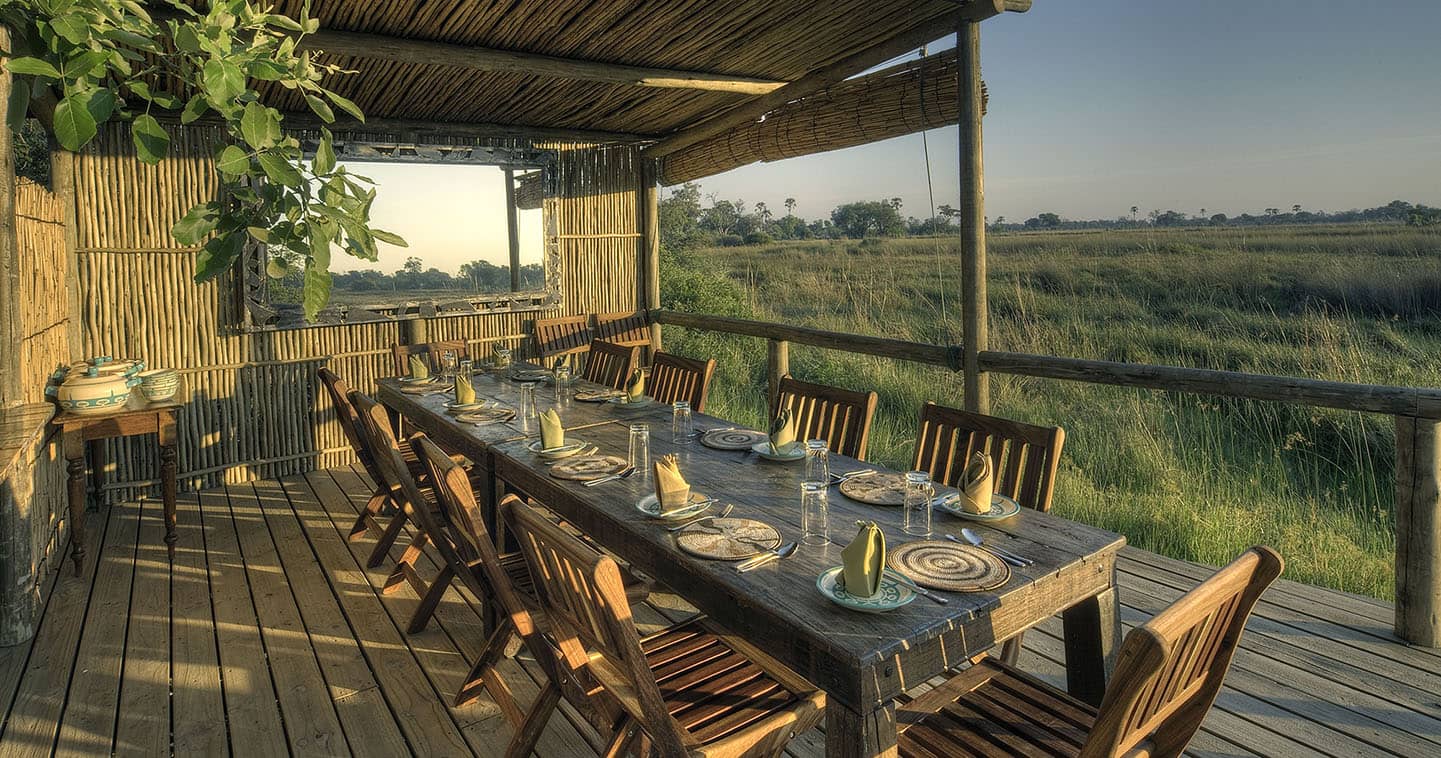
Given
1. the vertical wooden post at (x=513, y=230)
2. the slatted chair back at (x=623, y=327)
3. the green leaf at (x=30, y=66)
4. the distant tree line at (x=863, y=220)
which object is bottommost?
the slatted chair back at (x=623, y=327)

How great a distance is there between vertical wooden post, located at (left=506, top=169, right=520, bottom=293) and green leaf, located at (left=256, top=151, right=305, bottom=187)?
17.0 ft

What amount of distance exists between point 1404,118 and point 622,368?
75.6ft

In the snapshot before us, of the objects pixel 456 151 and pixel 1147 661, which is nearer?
pixel 1147 661

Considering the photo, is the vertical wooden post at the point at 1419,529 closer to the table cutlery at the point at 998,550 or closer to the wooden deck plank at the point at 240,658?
the table cutlery at the point at 998,550

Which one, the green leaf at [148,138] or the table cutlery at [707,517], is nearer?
the green leaf at [148,138]

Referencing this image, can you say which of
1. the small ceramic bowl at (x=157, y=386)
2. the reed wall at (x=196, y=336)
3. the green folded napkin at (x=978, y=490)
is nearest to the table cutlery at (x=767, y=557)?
the green folded napkin at (x=978, y=490)

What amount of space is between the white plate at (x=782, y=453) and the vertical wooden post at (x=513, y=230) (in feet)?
13.8

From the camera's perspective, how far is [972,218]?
→ 3.87m

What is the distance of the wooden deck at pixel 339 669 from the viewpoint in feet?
7.85

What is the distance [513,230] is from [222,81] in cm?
527

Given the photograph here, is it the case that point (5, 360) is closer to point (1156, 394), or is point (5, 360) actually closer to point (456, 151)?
point (456, 151)

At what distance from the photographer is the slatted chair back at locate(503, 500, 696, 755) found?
1491mm

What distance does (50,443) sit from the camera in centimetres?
392

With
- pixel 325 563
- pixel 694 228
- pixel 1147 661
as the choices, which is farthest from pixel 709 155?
pixel 694 228
